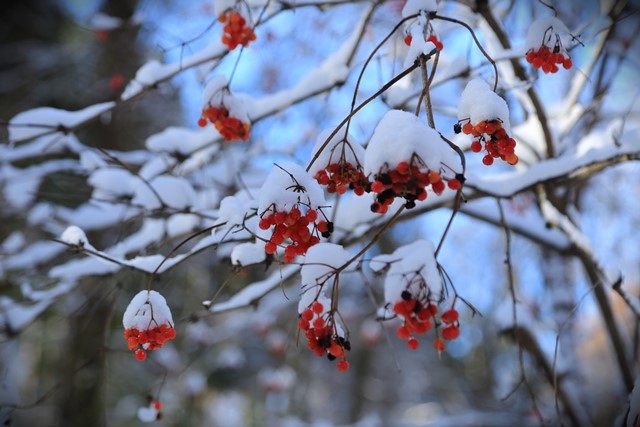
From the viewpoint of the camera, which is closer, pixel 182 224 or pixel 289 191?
pixel 289 191

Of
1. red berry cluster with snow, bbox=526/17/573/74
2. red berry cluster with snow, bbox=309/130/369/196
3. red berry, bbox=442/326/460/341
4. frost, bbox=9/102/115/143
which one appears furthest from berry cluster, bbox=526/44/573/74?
frost, bbox=9/102/115/143

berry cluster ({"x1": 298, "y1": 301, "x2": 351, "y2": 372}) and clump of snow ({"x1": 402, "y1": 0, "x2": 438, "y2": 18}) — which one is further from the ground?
clump of snow ({"x1": 402, "y1": 0, "x2": 438, "y2": 18})

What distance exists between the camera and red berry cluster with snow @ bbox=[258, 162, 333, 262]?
1467mm

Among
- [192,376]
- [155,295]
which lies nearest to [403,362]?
[192,376]

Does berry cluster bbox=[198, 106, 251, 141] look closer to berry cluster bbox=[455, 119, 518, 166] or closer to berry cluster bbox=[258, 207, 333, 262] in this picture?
berry cluster bbox=[258, 207, 333, 262]

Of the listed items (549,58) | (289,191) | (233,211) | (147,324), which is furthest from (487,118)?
(147,324)

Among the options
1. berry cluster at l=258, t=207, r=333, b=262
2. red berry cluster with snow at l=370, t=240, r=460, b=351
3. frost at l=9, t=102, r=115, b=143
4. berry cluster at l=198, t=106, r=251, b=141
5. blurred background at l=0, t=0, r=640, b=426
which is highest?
blurred background at l=0, t=0, r=640, b=426

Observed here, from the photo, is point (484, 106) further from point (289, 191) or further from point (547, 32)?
point (547, 32)

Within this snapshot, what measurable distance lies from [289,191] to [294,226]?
0.34ft

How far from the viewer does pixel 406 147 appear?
1.26 metres

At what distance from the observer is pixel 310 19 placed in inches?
212

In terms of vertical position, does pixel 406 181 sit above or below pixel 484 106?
below

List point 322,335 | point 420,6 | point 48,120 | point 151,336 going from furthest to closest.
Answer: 1. point 48,120
2. point 420,6
3. point 151,336
4. point 322,335

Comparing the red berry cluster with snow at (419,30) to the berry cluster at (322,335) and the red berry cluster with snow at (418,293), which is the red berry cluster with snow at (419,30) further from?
the berry cluster at (322,335)
